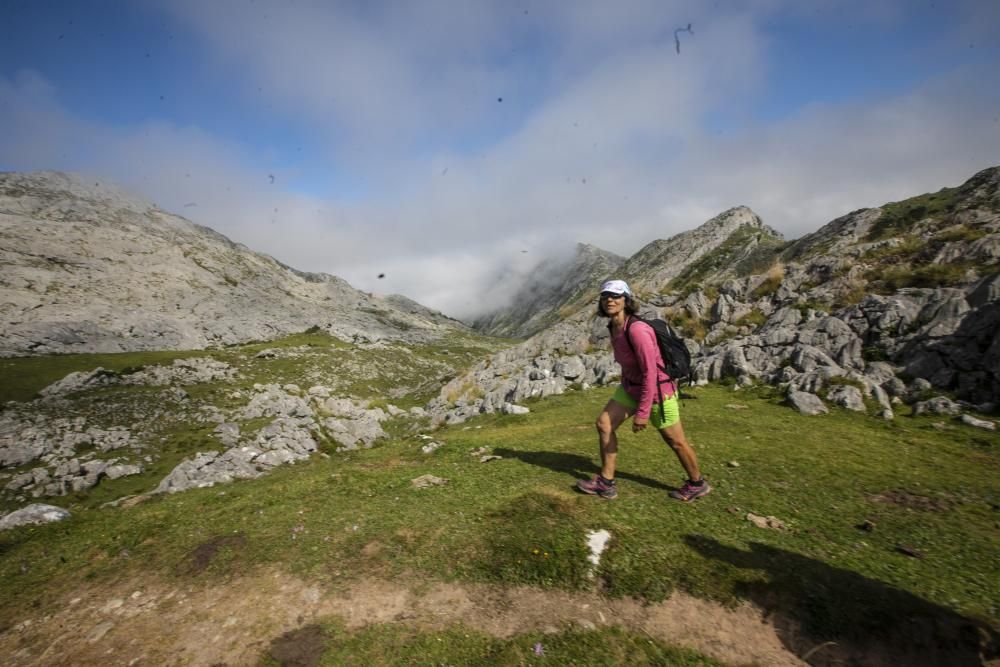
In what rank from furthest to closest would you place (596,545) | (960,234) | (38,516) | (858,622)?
(960,234) → (38,516) → (596,545) → (858,622)

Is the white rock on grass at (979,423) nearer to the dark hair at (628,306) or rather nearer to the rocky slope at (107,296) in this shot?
the dark hair at (628,306)

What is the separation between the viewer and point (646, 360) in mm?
8688

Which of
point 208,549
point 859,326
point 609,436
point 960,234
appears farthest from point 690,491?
point 960,234

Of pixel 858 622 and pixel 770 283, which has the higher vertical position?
pixel 770 283

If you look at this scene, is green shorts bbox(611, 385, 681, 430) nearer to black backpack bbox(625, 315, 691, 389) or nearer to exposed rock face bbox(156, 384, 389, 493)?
black backpack bbox(625, 315, 691, 389)

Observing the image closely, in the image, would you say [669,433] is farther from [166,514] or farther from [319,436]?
[319,436]

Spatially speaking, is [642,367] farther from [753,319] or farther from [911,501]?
[753,319]

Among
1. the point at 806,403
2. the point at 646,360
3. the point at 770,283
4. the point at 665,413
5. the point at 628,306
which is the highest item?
the point at 770,283

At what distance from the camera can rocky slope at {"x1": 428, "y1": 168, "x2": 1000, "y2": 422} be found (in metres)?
15.9

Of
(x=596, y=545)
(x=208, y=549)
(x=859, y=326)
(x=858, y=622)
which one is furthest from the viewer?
(x=859, y=326)

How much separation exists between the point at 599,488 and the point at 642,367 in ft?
9.93

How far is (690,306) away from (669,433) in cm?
2538

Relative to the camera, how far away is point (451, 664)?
533cm

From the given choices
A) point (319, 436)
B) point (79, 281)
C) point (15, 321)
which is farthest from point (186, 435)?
point (79, 281)
